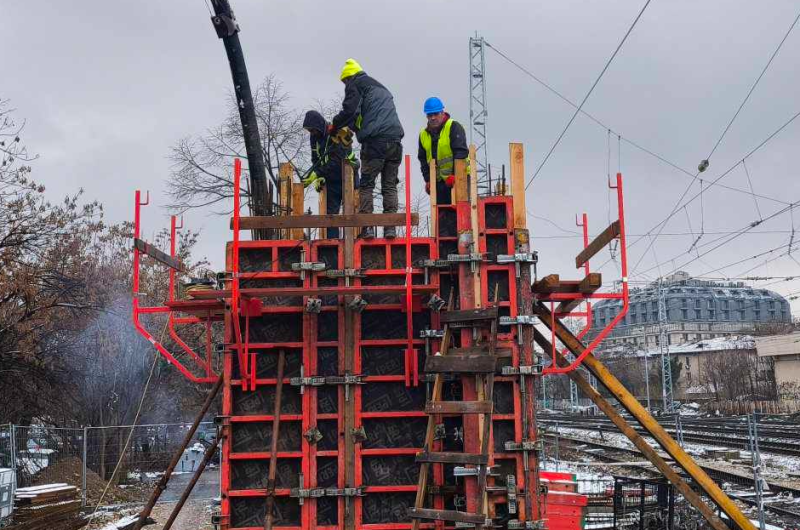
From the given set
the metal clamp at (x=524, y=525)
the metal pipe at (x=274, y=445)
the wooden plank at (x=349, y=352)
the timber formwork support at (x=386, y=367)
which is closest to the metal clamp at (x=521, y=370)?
the timber formwork support at (x=386, y=367)

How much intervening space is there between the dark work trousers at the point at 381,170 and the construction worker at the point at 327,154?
15.5 inches

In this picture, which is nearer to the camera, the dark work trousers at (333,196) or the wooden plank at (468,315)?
the wooden plank at (468,315)

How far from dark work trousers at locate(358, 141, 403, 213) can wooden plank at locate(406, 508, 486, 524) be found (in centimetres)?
345

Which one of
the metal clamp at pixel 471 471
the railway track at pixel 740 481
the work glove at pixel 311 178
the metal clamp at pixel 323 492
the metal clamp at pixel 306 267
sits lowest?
the railway track at pixel 740 481

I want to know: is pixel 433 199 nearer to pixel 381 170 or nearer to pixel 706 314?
pixel 381 170

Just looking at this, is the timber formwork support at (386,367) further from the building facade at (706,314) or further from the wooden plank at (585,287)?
the building facade at (706,314)

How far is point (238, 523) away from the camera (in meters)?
7.59

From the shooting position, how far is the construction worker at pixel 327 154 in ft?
30.3

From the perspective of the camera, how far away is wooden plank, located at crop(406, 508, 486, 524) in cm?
671

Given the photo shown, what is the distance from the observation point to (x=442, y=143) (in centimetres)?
906

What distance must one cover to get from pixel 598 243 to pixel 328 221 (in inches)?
114

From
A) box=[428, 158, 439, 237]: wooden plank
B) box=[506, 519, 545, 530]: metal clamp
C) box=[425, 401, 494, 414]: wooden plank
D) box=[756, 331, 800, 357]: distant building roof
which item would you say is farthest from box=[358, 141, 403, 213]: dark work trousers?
box=[756, 331, 800, 357]: distant building roof

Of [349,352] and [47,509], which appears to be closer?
[349,352]

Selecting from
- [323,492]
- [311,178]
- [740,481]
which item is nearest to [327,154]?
[311,178]
